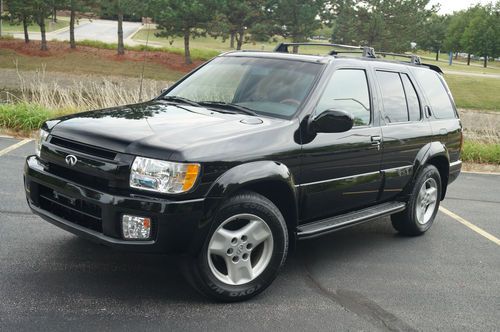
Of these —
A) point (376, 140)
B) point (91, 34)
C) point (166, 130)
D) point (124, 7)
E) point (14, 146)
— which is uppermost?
point (124, 7)

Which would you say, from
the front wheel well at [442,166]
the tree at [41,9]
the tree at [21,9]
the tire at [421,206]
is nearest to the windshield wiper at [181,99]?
the tire at [421,206]

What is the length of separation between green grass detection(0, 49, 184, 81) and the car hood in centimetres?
3430

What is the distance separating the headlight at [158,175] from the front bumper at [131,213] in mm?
81

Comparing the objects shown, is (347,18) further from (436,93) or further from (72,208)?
(72,208)

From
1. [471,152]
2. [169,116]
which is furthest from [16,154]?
[471,152]

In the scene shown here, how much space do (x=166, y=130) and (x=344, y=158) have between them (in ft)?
5.38

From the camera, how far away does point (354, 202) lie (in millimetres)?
5188

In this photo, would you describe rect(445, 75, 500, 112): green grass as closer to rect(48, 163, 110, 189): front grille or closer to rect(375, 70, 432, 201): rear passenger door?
rect(375, 70, 432, 201): rear passenger door

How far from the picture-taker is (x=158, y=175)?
12.3ft

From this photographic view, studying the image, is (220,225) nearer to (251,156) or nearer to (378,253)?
(251,156)

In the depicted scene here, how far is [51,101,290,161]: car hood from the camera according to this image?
3.81 metres

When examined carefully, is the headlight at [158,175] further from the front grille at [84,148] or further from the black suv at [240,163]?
the front grille at [84,148]

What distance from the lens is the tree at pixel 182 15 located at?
37.0 metres

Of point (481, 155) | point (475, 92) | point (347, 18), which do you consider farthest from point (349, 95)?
point (347, 18)
